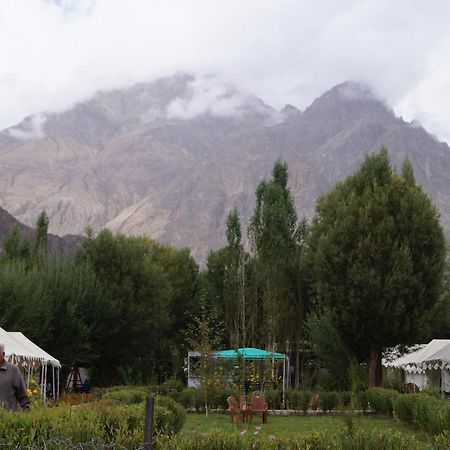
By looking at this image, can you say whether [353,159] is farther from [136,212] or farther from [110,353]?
[110,353]

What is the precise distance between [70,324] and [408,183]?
54.0 ft

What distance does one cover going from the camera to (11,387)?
7.75 meters

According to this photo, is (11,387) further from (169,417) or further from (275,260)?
(275,260)

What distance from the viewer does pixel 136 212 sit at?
174 m

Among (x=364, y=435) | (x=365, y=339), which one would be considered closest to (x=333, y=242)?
(x=365, y=339)

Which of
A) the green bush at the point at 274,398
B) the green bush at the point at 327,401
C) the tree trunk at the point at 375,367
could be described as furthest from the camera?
the tree trunk at the point at 375,367

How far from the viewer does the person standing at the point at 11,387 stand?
768cm

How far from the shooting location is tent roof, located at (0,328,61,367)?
1967cm

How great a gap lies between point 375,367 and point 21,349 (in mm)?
13352

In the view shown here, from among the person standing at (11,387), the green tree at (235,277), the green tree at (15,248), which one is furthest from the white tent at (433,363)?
the green tree at (15,248)

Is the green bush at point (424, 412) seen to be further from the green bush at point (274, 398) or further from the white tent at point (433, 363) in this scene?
the green bush at point (274, 398)

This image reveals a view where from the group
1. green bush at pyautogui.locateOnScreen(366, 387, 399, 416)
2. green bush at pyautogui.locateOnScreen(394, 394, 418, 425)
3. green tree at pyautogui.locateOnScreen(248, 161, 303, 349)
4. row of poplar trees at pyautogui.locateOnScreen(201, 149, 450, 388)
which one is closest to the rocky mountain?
green tree at pyautogui.locateOnScreen(248, 161, 303, 349)

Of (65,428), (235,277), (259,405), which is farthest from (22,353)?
(235,277)

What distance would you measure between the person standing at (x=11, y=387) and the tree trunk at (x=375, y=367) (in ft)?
67.3
